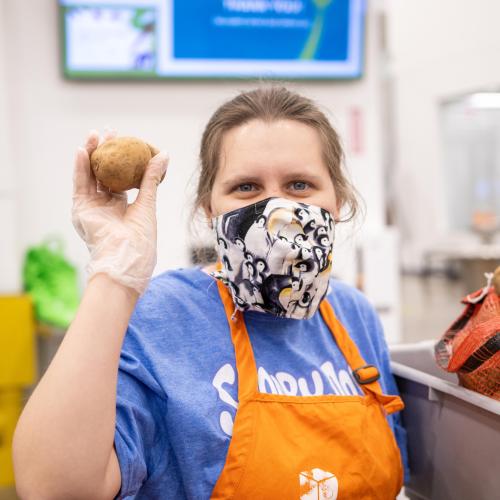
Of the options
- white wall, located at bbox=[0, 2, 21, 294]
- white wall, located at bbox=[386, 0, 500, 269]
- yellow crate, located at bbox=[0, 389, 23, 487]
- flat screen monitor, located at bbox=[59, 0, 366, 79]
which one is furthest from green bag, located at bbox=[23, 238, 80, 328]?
white wall, located at bbox=[386, 0, 500, 269]

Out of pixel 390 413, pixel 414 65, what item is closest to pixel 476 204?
pixel 414 65

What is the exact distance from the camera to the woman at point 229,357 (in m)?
0.79

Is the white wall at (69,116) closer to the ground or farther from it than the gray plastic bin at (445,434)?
farther from it

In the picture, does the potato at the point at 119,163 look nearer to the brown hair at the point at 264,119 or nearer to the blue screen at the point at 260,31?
the brown hair at the point at 264,119

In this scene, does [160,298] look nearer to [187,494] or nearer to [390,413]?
[187,494]

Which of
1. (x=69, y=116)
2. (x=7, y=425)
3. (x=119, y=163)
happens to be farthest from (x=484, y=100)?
(x=119, y=163)

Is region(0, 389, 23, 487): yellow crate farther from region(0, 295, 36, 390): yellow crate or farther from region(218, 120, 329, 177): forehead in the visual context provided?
region(218, 120, 329, 177): forehead

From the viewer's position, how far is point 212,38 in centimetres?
343

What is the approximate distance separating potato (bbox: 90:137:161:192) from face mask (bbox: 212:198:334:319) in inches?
8.7

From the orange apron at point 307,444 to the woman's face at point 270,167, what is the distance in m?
0.18

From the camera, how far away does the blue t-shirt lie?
3.09 ft

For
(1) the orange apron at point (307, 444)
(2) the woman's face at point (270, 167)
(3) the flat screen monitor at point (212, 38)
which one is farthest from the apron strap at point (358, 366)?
(3) the flat screen monitor at point (212, 38)

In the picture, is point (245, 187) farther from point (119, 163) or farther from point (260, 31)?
point (260, 31)

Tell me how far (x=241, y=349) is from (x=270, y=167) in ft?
1.06
